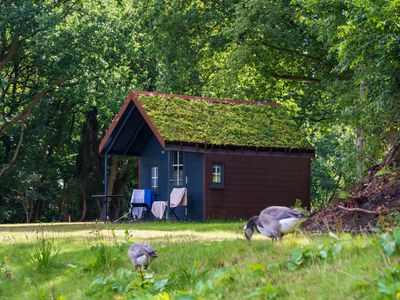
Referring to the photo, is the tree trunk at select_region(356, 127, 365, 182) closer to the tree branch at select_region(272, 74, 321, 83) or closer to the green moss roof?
the green moss roof

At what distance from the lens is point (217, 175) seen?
2742 cm

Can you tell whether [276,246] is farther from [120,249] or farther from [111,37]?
[111,37]

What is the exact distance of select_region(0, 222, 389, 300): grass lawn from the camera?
812 centimetres

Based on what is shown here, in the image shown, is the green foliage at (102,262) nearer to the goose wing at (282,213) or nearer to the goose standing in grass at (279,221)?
the goose standing in grass at (279,221)

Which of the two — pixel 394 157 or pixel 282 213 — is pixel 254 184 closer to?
pixel 394 157

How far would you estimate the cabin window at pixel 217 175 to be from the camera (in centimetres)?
2727

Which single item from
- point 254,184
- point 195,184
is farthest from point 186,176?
point 254,184

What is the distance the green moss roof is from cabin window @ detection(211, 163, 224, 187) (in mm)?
896

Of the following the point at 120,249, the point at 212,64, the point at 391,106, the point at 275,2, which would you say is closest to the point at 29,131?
the point at 212,64

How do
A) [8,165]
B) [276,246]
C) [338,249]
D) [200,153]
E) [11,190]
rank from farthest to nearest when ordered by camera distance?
[11,190], [8,165], [200,153], [276,246], [338,249]

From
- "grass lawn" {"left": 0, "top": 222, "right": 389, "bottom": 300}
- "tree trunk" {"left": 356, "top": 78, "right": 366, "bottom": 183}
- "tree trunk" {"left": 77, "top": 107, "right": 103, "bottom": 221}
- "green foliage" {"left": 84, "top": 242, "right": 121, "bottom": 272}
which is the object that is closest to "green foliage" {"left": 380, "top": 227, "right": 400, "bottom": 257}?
"grass lawn" {"left": 0, "top": 222, "right": 389, "bottom": 300}

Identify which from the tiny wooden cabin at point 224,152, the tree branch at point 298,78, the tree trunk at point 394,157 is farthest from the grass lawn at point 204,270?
the tree branch at point 298,78

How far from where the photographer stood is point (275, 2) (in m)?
30.7

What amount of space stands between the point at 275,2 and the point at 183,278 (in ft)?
72.9
